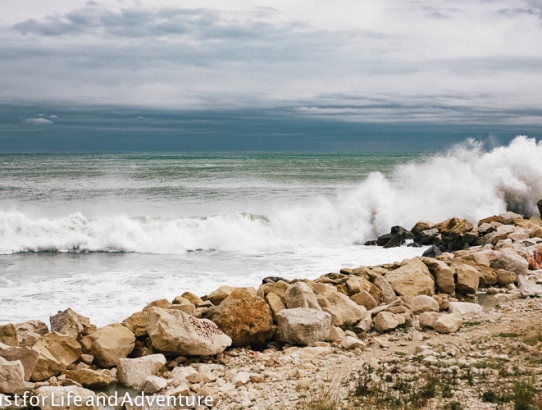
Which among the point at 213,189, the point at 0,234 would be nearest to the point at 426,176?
the point at 213,189

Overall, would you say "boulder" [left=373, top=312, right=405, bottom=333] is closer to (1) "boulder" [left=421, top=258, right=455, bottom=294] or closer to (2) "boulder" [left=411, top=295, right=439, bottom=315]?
(2) "boulder" [left=411, top=295, right=439, bottom=315]

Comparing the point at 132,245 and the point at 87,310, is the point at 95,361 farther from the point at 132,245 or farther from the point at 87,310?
the point at 132,245

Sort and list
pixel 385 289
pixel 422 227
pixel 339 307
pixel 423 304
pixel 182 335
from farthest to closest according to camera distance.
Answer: pixel 422 227 < pixel 385 289 < pixel 423 304 < pixel 339 307 < pixel 182 335

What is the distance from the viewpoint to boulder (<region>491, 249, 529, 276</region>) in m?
12.6

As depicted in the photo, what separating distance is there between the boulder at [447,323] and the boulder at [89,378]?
506 cm

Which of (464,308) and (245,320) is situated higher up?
(245,320)

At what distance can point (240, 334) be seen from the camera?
27.5 ft

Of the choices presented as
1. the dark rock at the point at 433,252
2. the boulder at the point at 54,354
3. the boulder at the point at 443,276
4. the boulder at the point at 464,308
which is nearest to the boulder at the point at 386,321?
the boulder at the point at 464,308

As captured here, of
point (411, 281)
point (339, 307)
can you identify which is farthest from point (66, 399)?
point (411, 281)

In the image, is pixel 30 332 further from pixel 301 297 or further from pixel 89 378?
pixel 301 297

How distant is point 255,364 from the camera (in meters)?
7.54

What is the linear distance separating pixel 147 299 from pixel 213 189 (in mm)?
26387

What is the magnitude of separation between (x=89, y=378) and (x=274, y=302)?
3357 mm

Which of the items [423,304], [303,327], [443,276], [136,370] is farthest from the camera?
[443,276]
